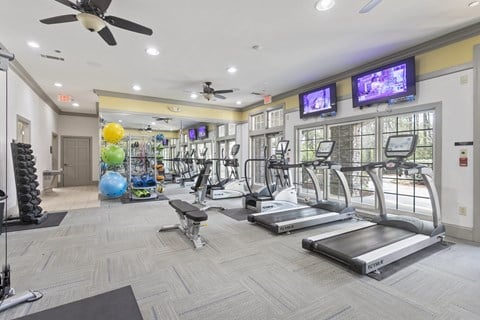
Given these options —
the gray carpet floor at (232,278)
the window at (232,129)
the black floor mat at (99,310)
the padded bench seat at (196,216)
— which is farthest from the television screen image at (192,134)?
the black floor mat at (99,310)

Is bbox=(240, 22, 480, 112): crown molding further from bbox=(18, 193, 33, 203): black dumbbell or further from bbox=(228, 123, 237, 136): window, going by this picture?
bbox=(18, 193, 33, 203): black dumbbell

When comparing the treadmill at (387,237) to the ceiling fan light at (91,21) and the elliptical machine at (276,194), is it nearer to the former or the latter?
the elliptical machine at (276,194)

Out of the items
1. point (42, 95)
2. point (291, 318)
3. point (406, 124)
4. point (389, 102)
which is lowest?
point (291, 318)

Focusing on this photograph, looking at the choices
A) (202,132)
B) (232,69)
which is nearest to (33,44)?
(232,69)

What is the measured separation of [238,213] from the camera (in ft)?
17.4

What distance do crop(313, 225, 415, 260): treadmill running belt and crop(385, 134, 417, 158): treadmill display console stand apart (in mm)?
1109

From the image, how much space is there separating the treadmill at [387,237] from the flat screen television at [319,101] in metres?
2.30

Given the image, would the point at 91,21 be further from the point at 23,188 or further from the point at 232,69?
the point at 23,188

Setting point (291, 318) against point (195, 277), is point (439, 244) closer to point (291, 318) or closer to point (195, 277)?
point (291, 318)

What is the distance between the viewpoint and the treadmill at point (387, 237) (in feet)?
8.85

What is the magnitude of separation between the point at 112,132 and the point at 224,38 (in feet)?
14.6

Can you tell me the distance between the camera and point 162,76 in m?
5.71

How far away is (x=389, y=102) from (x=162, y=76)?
4.94 meters

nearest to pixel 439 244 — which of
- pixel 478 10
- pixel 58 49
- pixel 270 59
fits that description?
pixel 478 10
